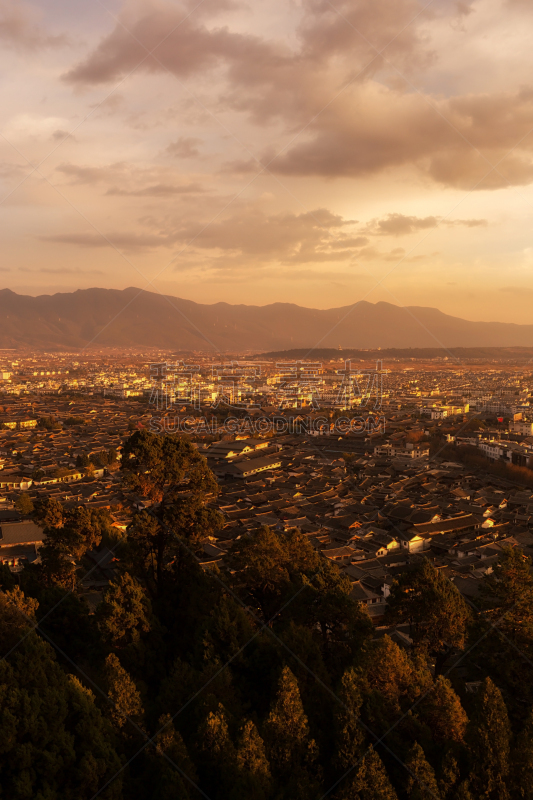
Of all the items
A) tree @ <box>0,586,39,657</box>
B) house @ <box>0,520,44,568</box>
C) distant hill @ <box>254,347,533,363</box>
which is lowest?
house @ <box>0,520,44,568</box>

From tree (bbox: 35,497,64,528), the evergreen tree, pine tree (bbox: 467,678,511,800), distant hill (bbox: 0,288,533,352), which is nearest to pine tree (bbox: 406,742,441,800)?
pine tree (bbox: 467,678,511,800)

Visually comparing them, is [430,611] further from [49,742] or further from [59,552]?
[59,552]

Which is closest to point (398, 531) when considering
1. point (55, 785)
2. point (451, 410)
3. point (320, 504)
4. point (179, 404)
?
point (320, 504)

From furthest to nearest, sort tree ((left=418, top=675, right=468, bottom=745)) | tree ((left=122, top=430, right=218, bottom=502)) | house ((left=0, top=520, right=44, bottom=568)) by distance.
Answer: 1. house ((left=0, top=520, right=44, bottom=568))
2. tree ((left=122, top=430, right=218, bottom=502))
3. tree ((left=418, top=675, right=468, bottom=745))

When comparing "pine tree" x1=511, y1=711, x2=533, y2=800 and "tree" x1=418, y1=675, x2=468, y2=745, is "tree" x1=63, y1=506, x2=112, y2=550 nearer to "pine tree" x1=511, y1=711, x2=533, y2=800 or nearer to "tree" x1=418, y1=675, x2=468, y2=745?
"tree" x1=418, y1=675, x2=468, y2=745

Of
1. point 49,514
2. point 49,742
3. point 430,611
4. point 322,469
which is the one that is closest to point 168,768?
point 49,742

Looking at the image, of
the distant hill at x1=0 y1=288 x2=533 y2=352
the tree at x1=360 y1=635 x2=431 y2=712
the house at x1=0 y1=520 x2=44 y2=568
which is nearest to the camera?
the tree at x1=360 y1=635 x2=431 y2=712
